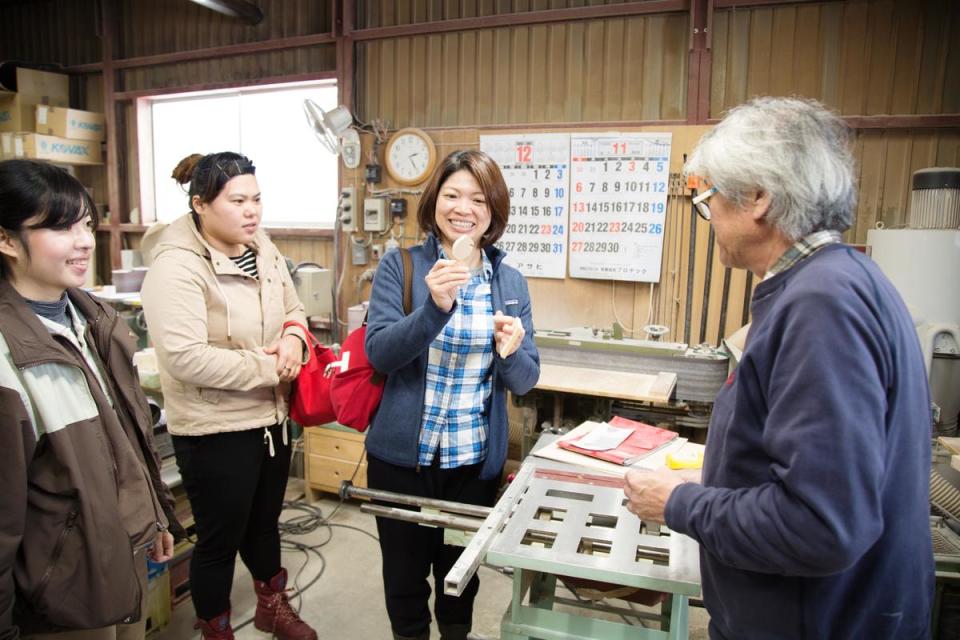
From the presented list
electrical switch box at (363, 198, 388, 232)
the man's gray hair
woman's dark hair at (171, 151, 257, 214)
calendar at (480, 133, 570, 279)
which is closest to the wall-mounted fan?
electrical switch box at (363, 198, 388, 232)

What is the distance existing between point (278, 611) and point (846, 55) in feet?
11.6

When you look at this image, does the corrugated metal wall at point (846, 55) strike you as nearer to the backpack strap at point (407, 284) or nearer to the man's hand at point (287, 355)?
the backpack strap at point (407, 284)

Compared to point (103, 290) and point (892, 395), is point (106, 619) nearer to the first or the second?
point (892, 395)

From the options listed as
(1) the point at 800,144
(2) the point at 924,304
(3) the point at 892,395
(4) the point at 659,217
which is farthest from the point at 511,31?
(3) the point at 892,395

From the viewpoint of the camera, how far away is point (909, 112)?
309 centimetres

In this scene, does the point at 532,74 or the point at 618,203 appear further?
the point at 532,74

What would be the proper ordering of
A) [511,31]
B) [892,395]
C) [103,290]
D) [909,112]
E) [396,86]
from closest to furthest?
[892,395] < [909,112] < [511,31] < [396,86] < [103,290]

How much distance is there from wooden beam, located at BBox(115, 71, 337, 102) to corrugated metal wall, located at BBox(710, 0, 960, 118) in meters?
2.42

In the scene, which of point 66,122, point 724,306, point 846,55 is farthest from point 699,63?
point 66,122

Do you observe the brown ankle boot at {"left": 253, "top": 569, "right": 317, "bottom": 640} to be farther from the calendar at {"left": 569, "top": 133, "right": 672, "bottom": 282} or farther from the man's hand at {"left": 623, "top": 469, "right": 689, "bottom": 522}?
the calendar at {"left": 569, "top": 133, "right": 672, "bottom": 282}

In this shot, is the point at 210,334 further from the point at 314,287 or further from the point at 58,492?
the point at 314,287

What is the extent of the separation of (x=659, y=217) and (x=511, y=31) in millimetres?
1386

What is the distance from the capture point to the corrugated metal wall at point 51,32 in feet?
16.4

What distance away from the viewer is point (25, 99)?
473 centimetres
